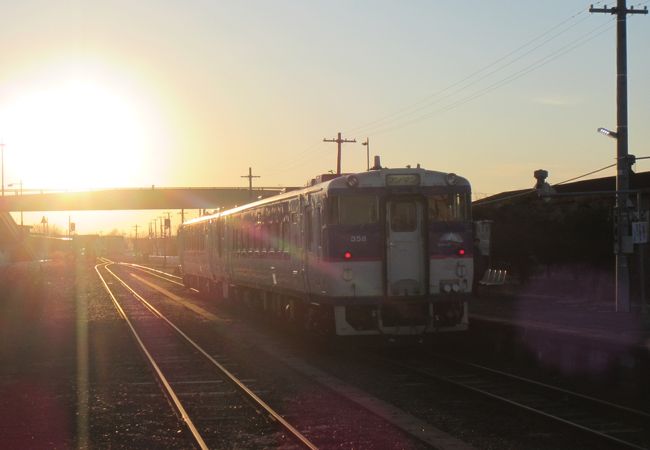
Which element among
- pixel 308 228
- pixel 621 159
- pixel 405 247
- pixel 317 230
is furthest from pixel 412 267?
pixel 621 159

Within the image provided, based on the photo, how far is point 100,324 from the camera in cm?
2412

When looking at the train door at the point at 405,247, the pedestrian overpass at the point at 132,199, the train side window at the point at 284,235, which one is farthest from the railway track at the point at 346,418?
the pedestrian overpass at the point at 132,199

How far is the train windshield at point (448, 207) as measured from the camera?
15.7 meters

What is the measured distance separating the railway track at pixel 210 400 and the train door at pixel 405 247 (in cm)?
340

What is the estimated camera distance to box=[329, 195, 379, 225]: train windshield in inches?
613

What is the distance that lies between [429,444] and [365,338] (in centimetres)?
943

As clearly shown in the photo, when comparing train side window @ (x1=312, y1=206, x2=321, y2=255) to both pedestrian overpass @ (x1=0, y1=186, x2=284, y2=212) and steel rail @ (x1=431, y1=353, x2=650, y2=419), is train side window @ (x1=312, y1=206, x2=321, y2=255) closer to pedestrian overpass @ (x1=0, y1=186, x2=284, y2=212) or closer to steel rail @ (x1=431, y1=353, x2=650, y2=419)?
steel rail @ (x1=431, y1=353, x2=650, y2=419)

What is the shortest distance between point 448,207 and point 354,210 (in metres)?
1.71

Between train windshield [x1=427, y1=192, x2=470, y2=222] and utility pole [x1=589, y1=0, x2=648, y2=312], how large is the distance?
6.37m

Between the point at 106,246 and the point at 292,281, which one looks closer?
the point at 292,281

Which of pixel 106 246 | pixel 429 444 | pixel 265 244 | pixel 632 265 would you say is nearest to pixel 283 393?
pixel 429 444

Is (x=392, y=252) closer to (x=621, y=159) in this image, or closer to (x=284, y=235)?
(x=284, y=235)

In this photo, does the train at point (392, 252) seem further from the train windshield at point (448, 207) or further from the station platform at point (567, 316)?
the station platform at point (567, 316)

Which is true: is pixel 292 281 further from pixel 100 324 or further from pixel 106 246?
pixel 106 246
